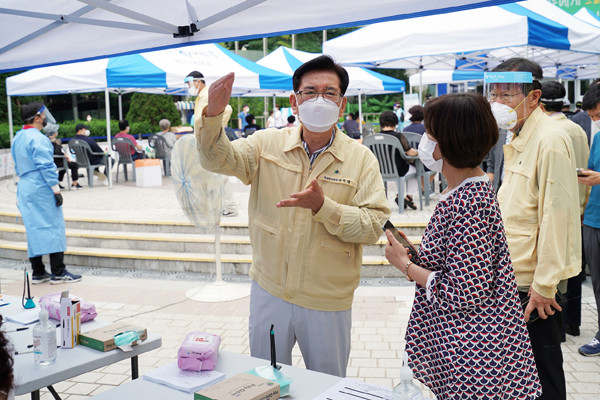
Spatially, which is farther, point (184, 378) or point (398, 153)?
point (398, 153)

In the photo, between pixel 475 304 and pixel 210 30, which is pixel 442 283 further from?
pixel 210 30

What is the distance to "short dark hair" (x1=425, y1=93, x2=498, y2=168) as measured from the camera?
183 centimetres

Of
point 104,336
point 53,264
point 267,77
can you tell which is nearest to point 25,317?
point 104,336

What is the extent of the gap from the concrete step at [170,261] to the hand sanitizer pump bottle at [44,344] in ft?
13.7

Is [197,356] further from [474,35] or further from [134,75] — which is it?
[134,75]

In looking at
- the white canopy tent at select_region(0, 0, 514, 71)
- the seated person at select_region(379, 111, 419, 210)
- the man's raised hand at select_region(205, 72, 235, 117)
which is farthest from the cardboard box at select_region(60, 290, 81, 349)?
the seated person at select_region(379, 111, 419, 210)

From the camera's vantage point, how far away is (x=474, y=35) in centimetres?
714

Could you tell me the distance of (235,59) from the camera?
12.2 m

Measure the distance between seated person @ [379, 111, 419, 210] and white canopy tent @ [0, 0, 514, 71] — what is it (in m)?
4.92

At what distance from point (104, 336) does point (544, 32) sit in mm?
6639

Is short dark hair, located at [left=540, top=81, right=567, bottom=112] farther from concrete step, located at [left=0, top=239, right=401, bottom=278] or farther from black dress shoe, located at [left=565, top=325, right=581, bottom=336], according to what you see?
concrete step, located at [left=0, top=239, right=401, bottom=278]

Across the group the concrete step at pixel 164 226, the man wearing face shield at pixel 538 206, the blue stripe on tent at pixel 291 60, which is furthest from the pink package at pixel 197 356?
the blue stripe on tent at pixel 291 60

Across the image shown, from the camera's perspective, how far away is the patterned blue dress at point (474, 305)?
5.92 ft

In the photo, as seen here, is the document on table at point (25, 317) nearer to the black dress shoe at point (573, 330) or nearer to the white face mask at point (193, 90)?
the white face mask at point (193, 90)
